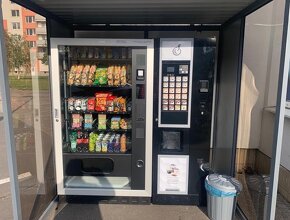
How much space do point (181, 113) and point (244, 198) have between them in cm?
132

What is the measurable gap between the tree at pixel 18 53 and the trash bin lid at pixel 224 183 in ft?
6.63

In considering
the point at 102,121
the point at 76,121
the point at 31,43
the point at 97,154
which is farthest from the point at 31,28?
the point at 97,154

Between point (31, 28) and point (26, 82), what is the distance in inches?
20.4

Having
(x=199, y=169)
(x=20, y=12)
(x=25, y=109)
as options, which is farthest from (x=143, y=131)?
(x=20, y=12)

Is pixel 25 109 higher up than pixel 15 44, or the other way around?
pixel 15 44

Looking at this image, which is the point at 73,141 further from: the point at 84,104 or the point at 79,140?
the point at 84,104

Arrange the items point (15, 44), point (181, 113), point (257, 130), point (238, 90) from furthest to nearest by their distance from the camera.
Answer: point (257, 130) < point (181, 113) < point (238, 90) < point (15, 44)

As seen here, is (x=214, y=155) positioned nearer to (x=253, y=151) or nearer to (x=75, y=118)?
(x=253, y=151)

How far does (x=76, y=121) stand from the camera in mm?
2746

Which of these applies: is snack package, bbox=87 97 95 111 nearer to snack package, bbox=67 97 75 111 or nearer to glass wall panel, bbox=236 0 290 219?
snack package, bbox=67 97 75 111

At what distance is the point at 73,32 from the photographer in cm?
300

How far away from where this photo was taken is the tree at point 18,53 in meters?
1.95

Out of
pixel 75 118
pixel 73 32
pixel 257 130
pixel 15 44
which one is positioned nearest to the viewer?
pixel 15 44

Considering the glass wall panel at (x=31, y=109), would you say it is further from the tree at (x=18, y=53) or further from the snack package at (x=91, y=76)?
the snack package at (x=91, y=76)
